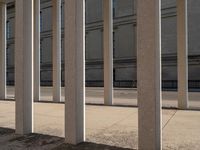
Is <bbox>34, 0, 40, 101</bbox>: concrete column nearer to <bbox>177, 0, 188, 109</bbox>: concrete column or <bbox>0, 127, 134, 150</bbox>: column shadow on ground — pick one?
<bbox>177, 0, 188, 109</bbox>: concrete column

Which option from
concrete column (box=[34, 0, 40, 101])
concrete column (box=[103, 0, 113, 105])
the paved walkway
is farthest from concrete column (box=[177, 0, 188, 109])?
concrete column (box=[34, 0, 40, 101])

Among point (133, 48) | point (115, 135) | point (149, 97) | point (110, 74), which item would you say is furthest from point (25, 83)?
point (133, 48)

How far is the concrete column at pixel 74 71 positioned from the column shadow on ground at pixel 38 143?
29 centimetres

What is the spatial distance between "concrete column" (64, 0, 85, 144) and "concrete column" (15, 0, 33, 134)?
5.12ft

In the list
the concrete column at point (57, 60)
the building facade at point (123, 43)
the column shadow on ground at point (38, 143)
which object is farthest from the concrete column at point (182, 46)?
the building facade at point (123, 43)

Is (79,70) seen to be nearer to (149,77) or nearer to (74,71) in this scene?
(74,71)

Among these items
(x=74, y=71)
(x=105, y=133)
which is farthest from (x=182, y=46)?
(x=74, y=71)

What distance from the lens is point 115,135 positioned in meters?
7.86

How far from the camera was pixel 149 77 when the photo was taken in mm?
6258

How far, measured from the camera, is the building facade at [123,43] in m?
36.0

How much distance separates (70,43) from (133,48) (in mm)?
34694

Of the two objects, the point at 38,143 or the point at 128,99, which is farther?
the point at 128,99

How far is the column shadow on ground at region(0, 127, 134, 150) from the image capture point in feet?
22.5

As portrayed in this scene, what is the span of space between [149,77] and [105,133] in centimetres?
261
